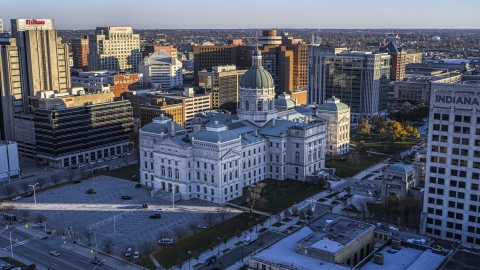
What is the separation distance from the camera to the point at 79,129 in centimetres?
17575

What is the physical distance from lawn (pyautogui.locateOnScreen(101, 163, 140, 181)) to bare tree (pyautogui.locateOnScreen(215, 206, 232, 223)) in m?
38.4

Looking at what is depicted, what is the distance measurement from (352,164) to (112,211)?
269 feet

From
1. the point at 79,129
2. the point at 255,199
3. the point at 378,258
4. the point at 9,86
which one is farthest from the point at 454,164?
the point at 9,86

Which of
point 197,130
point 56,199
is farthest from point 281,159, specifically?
point 56,199

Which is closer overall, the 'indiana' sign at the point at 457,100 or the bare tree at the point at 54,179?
the 'indiana' sign at the point at 457,100

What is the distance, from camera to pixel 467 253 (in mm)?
82562

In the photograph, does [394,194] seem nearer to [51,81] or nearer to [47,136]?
[47,136]

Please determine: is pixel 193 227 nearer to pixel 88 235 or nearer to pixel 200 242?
pixel 200 242

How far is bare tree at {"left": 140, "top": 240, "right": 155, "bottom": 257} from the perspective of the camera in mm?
103062

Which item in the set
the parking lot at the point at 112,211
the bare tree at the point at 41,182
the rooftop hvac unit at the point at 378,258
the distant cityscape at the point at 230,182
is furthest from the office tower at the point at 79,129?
the rooftop hvac unit at the point at 378,258

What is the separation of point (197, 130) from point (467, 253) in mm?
86035

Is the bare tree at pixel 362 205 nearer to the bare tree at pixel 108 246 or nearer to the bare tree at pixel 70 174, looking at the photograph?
the bare tree at pixel 108 246

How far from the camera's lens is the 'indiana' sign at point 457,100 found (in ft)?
313

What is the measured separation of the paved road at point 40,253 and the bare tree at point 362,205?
191 ft
